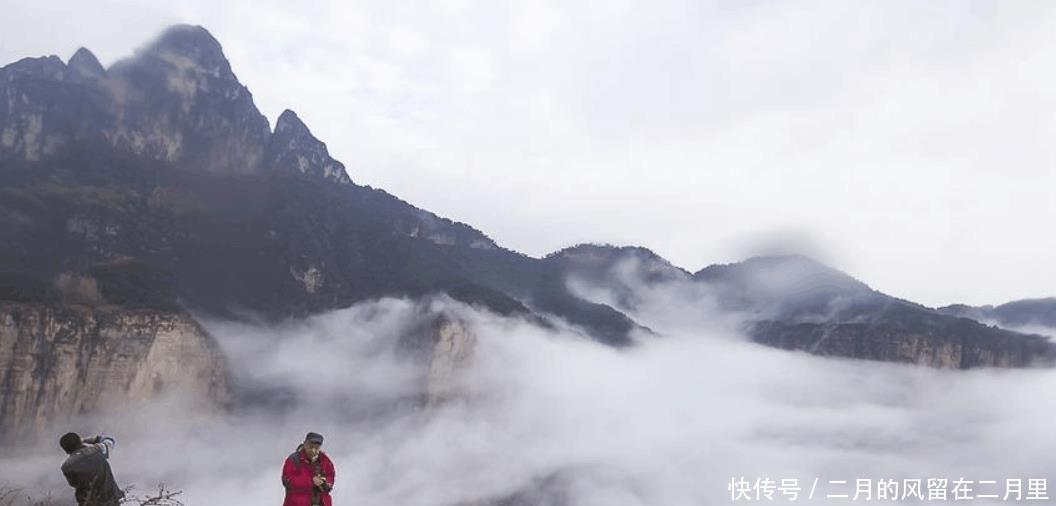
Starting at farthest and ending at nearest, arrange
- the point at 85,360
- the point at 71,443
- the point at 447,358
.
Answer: the point at 447,358 → the point at 85,360 → the point at 71,443

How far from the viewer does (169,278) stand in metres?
171

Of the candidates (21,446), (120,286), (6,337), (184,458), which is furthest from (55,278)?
(184,458)

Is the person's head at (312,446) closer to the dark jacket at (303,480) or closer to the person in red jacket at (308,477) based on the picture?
the person in red jacket at (308,477)

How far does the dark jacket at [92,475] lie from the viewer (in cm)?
1413

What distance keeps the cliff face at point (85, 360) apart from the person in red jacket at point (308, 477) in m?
124

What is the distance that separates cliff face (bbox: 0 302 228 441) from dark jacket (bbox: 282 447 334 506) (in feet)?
408

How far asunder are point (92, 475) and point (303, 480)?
3.54 meters

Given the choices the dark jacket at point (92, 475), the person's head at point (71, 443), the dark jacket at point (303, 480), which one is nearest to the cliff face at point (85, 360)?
the dark jacket at point (92, 475)

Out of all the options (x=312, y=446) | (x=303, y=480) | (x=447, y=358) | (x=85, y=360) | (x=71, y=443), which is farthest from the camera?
(x=447, y=358)

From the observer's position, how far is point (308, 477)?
53.2 feet

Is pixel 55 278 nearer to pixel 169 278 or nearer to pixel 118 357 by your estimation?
pixel 118 357

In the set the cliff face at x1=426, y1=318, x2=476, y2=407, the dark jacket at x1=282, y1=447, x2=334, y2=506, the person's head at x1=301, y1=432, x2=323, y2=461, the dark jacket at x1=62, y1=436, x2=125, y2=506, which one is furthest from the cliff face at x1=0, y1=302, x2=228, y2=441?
the person's head at x1=301, y1=432, x2=323, y2=461

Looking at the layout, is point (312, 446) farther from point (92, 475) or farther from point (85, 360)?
point (85, 360)

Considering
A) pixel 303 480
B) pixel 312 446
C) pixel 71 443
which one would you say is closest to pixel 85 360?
pixel 303 480
